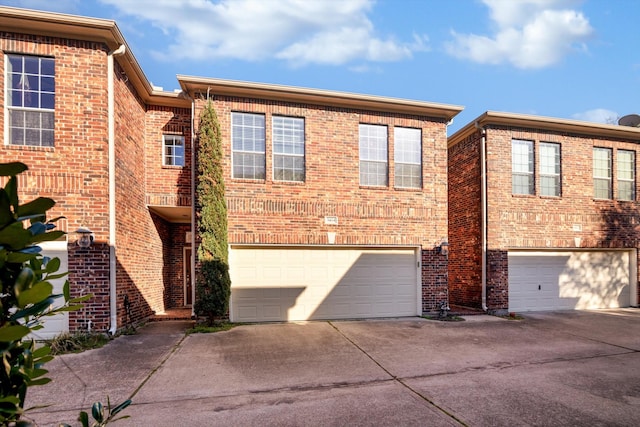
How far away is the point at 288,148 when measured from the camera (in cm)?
932

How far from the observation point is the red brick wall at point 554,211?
1044 cm

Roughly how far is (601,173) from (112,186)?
14.4 meters

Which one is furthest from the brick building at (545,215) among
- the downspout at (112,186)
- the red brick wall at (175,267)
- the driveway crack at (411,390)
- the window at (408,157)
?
the downspout at (112,186)

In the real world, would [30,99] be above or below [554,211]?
above

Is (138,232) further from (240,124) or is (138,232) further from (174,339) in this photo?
(240,124)

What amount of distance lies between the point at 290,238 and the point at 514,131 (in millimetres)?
7747

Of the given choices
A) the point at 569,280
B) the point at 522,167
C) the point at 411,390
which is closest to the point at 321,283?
the point at 411,390

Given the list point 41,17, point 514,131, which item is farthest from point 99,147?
point 514,131

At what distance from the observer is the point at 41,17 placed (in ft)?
22.1

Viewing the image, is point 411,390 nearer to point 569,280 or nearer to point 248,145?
point 248,145

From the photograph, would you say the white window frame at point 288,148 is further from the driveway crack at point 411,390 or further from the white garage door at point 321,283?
the driveway crack at point 411,390

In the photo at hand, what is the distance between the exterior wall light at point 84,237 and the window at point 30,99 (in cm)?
192

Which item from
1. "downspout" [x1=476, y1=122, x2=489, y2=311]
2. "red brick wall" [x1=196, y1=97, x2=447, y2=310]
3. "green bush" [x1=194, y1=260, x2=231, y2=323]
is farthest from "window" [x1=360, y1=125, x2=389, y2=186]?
"green bush" [x1=194, y1=260, x2=231, y2=323]

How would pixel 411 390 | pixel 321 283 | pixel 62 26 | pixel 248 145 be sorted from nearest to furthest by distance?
pixel 411 390 → pixel 62 26 → pixel 248 145 → pixel 321 283
